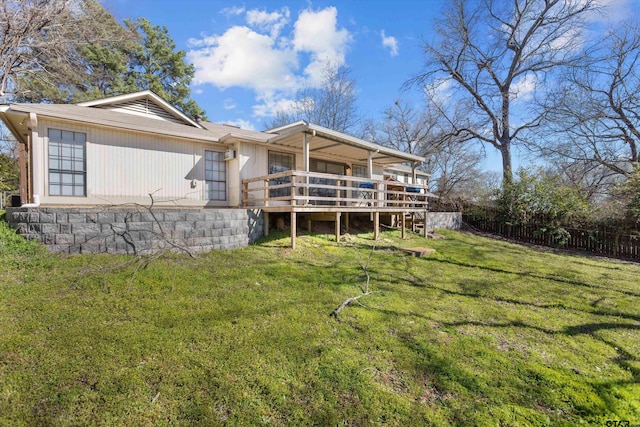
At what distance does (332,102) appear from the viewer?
25000 millimetres

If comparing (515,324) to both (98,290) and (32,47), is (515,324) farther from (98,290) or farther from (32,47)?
(32,47)

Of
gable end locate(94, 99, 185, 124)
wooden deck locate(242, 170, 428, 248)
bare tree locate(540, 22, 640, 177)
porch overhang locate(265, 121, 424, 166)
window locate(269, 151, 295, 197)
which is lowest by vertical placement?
wooden deck locate(242, 170, 428, 248)

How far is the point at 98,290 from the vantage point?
3.94m

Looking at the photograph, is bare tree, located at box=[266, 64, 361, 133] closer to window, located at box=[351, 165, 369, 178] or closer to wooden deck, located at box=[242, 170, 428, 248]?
window, located at box=[351, 165, 369, 178]

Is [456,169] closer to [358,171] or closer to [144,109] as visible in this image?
[358,171]

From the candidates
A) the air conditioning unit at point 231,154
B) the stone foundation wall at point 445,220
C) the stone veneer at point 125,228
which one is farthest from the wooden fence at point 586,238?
the stone veneer at point 125,228

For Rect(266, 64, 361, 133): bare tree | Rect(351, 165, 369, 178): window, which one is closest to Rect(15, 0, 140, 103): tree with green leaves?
Rect(266, 64, 361, 133): bare tree

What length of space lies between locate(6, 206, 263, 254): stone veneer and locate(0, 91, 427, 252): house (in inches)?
0.7

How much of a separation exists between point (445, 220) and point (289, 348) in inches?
531

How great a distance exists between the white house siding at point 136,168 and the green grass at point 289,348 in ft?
9.49

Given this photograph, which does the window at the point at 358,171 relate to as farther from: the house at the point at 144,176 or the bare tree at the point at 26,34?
the bare tree at the point at 26,34

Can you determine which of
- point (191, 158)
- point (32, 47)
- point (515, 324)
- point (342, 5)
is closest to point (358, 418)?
point (515, 324)

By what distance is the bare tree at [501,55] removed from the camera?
16.1m

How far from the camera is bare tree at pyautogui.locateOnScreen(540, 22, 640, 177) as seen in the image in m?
14.3
